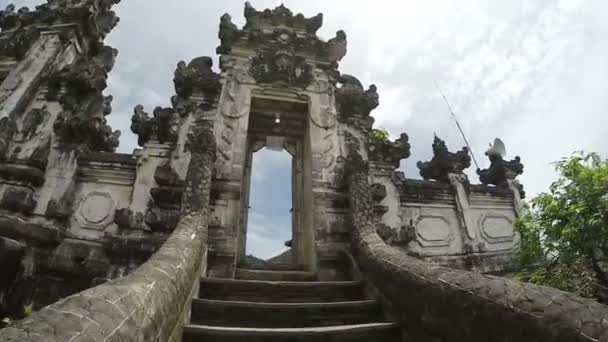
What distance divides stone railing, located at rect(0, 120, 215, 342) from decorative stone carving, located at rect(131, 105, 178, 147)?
3.06 meters

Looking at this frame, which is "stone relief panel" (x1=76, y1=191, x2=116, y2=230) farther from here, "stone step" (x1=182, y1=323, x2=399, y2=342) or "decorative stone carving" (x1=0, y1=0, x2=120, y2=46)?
"decorative stone carving" (x1=0, y1=0, x2=120, y2=46)

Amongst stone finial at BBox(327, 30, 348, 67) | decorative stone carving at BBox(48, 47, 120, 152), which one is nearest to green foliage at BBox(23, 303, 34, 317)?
decorative stone carving at BBox(48, 47, 120, 152)

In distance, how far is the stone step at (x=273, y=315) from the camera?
3.62m

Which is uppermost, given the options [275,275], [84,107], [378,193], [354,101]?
[354,101]

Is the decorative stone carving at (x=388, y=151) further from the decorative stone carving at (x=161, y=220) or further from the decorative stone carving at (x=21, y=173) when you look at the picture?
the decorative stone carving at (x=21, y=173)

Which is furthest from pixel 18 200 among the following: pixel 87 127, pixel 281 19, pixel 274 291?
pixel 281 19

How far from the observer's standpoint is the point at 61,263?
17.6ft

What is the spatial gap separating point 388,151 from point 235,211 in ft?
12.8

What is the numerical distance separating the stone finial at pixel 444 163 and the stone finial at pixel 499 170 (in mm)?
1166

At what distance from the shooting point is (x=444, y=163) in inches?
331

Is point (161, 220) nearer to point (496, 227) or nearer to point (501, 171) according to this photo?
point (496, 227)

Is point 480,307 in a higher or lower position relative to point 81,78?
lower

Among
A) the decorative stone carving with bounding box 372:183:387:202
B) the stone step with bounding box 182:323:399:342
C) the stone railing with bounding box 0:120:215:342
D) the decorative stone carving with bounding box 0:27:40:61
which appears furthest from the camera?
the decorative stone carving with bounding box 0:27:40:61

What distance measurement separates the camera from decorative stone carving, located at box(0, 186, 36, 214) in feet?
18.5
